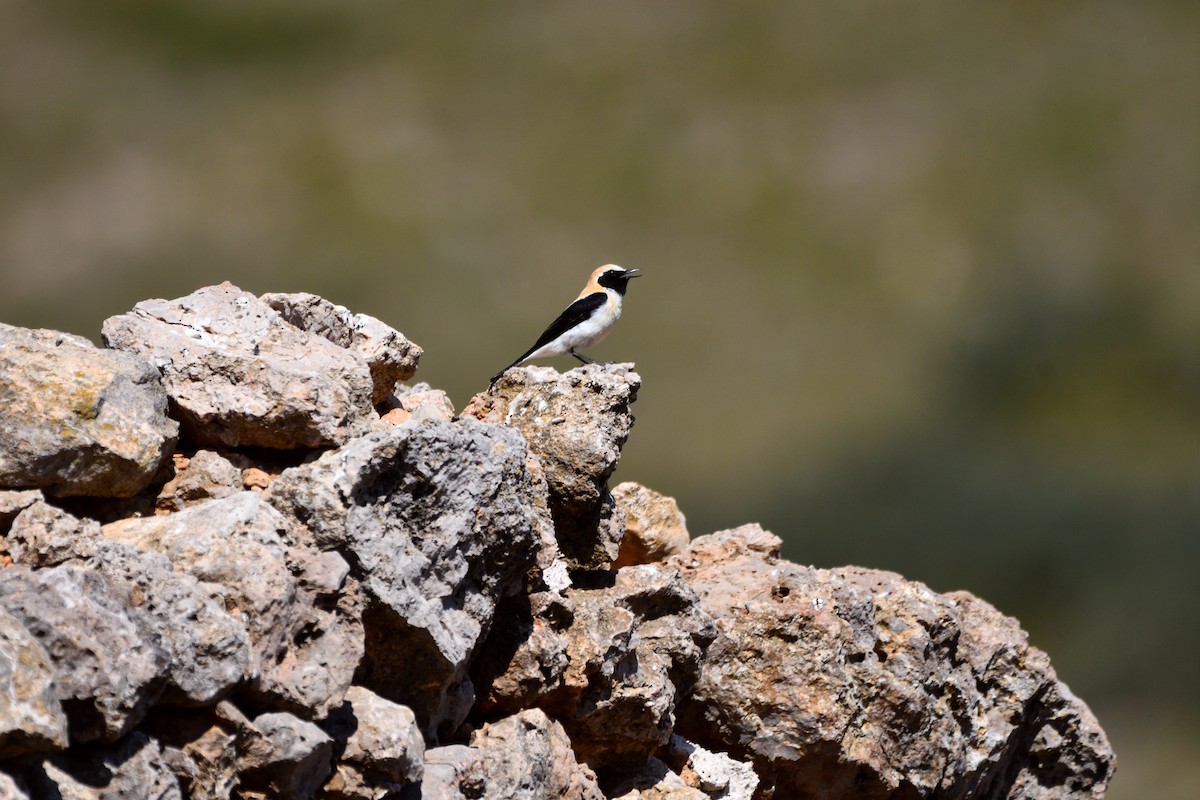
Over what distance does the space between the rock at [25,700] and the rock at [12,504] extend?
4.72 feet

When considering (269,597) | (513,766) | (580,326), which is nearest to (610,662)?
(513,766)

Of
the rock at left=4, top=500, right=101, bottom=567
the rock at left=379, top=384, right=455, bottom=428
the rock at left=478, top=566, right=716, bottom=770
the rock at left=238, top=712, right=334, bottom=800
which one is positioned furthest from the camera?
the rock at left=379, top=384, right=455, bottom=428

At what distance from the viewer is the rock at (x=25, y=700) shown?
502 cm

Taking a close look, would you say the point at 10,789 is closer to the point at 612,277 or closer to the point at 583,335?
the point at 583,335

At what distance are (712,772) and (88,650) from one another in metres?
4.62

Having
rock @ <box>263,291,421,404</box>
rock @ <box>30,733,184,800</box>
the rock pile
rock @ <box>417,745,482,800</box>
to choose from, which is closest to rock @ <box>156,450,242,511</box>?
the rock pile

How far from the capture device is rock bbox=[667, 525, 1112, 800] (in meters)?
9.33

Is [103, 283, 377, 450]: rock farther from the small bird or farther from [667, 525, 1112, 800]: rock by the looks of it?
the small bird

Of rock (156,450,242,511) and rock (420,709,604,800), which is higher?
rock (156,450,242,511)

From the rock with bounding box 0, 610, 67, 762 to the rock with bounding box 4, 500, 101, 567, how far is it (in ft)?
3.14

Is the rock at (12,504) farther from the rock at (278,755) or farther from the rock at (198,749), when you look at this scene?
the rock at (278,755)

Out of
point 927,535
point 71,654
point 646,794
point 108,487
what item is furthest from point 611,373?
point 927,535

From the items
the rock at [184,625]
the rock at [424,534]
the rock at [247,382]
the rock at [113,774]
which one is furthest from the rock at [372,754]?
the rock at [247,382]

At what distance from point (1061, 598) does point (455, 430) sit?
56.0 metres
